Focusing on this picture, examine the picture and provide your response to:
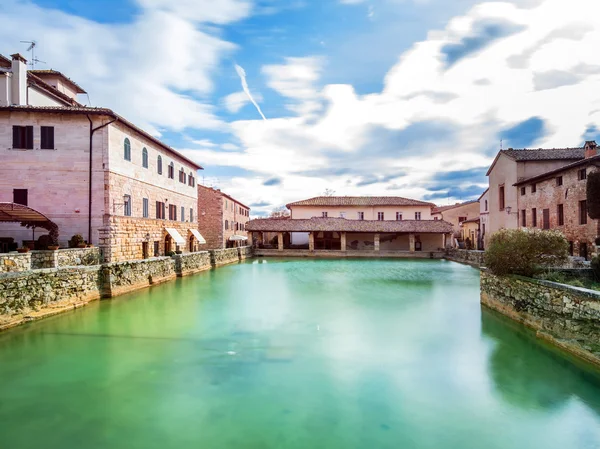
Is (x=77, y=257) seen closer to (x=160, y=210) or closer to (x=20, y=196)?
(x=20, y=196)

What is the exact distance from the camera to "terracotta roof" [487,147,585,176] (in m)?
22.5

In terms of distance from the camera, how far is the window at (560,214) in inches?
727

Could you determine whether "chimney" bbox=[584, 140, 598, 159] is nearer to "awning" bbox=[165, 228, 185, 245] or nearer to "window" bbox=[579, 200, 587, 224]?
"window" bbox=[579, 200, 587, 224]

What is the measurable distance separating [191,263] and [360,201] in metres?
24.5

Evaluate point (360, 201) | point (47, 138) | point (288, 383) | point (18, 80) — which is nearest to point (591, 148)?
point (360, 201)

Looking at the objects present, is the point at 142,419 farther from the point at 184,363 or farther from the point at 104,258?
the point at 104,258

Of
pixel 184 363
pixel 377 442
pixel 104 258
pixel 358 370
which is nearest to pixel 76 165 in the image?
pixel 104 258

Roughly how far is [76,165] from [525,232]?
17450 mm

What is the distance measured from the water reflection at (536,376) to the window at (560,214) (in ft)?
43.5

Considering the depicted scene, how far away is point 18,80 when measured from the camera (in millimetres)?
16812

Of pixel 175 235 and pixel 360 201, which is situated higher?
pixel 360 201

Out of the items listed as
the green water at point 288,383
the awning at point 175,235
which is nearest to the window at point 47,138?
the awning at point 175,235

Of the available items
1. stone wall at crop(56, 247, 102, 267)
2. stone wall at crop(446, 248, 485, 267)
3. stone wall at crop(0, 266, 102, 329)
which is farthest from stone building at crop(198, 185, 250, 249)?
stone wall at crop(446, 248, 485, 267)

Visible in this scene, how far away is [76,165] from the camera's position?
1554 cm
